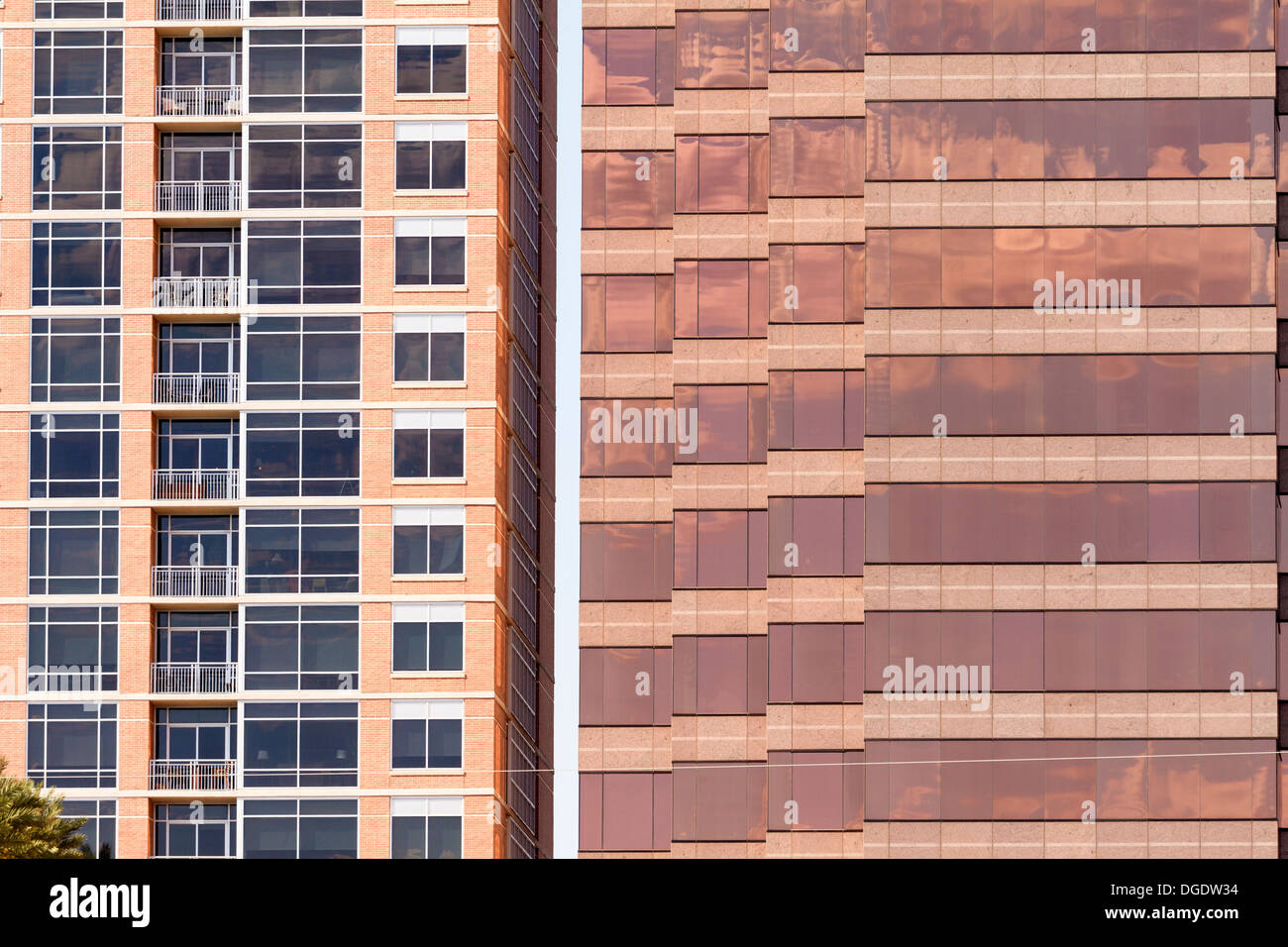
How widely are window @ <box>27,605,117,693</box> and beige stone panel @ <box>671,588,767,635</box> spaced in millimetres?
19817

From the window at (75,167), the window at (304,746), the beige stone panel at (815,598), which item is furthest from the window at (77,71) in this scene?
the beige stone panel at (815,598)

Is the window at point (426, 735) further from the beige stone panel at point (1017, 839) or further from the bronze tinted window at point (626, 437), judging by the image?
the beige stone panel at point (1017, 839)

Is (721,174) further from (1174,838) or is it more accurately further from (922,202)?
(1174,838)

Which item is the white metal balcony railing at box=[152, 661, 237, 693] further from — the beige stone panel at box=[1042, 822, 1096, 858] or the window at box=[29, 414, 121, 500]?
the beige stone panel at box=[1042, 822, 1096, 858]

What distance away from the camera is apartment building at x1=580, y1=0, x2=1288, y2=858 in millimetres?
84500

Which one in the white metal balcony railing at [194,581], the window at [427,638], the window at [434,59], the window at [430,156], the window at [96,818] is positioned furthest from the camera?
the window at [434,59]

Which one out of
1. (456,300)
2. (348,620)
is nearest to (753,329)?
(456,300)

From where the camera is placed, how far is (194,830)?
87188mm

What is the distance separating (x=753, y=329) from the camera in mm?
87875

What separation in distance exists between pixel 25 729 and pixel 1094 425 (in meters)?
38.2

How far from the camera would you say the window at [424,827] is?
86.1m

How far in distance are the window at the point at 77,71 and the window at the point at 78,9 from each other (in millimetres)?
508

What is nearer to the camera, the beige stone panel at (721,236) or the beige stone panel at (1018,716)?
the beige stone panel at (1018,716)

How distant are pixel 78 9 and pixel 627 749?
33.6 m
